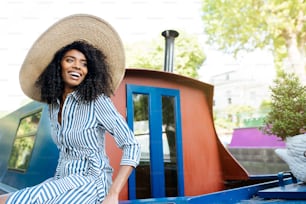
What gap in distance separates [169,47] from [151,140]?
64 cm

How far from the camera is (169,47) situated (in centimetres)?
187

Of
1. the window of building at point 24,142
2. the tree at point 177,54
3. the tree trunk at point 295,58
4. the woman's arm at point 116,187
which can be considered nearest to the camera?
the woman's arm at point 116,187

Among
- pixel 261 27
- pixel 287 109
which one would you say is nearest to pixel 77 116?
pixel 287 109

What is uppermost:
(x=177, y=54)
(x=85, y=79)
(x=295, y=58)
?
(x=177, y=54)

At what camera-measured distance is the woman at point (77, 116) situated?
2.03 feet

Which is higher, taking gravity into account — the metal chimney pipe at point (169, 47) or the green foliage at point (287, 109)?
the metal chimney pipe at point (169, 47)

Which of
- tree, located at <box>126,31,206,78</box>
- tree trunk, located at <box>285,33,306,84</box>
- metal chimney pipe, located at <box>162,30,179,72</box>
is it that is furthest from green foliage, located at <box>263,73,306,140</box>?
tree, located at <box>126,31,206,78</box>

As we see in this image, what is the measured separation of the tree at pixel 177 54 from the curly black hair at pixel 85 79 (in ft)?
5.56

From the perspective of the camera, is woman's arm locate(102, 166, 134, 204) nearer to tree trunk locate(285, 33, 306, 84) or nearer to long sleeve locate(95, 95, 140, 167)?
long sleeve locate(95, 95, 140, 167)

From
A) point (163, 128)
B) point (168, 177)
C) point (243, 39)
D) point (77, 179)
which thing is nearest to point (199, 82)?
point (163, 128)

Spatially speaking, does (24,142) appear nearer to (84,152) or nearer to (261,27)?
(84,152)

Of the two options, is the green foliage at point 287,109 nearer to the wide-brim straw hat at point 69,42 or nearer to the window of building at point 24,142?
the wide-brim straw hat at point 69,42

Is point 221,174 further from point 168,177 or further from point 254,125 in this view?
point 254,125

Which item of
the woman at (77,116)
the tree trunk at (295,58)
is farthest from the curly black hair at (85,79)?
the tree trunk at (295,58)
